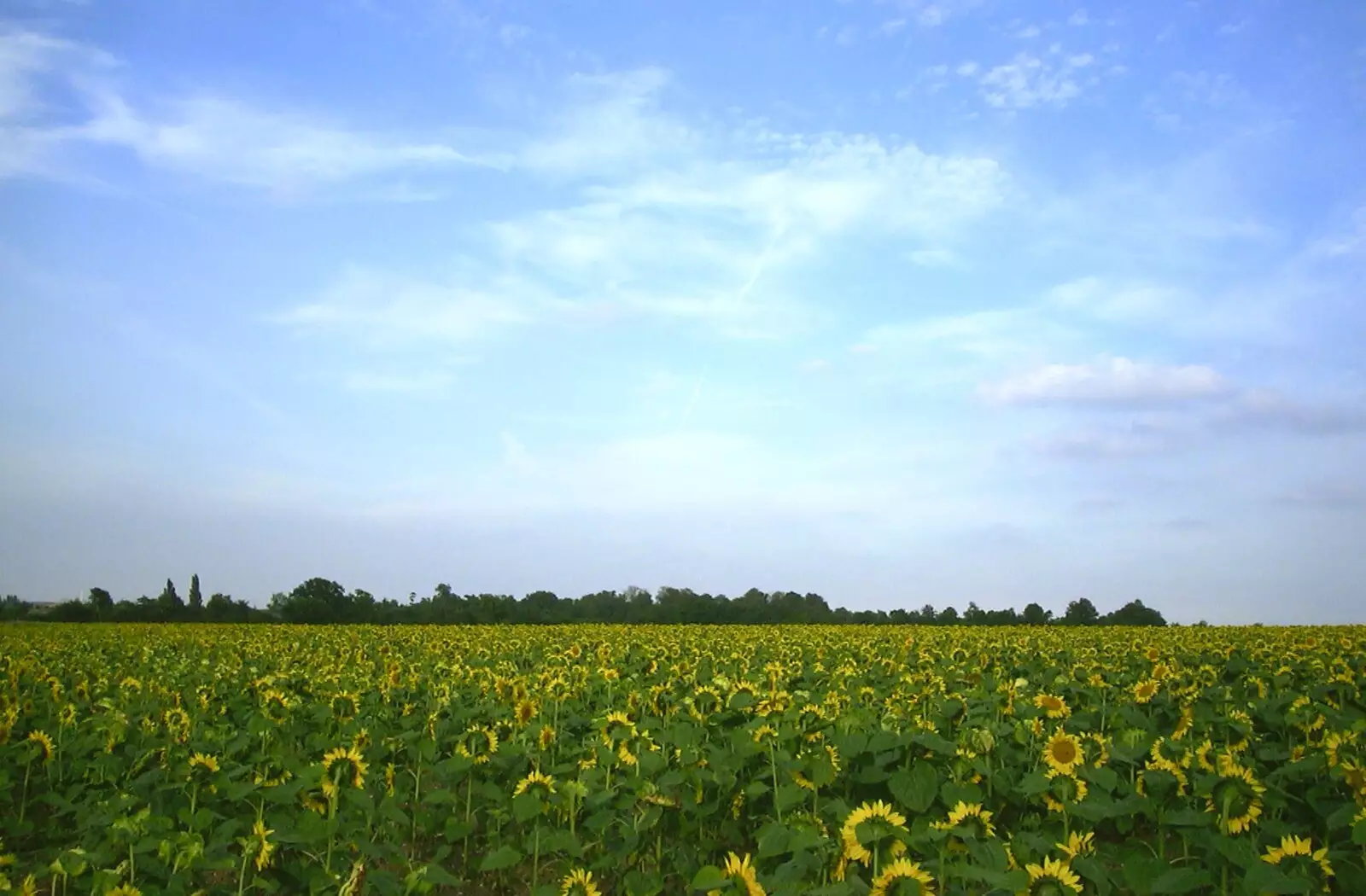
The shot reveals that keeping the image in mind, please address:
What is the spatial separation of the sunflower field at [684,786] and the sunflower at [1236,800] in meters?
0.02

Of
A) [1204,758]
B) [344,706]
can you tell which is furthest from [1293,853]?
[344,706]

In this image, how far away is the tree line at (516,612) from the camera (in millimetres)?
41903

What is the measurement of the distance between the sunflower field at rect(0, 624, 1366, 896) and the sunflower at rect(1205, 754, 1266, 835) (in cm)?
2

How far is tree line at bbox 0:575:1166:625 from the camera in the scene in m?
41.9

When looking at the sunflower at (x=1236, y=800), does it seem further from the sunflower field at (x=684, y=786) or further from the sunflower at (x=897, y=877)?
the sunflower at (x=897, y=877)

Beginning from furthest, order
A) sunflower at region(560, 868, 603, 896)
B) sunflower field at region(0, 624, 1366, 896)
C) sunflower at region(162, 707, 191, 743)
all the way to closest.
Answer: sunflower at region(162, 707, 191, 743), sunflower at region(560, 868, 603, 896), sunflower field at region(0, 624, 1366, 896)

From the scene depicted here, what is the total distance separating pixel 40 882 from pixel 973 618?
4052cm

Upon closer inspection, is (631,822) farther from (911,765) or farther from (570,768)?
(911,765)

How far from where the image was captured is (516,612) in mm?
43625

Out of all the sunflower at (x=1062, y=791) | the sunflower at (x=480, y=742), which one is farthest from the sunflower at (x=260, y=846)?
the sunflower at (x=1062, y=791)

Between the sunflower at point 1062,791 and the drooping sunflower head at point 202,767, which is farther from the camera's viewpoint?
the drooping sunflower head at point 202,767

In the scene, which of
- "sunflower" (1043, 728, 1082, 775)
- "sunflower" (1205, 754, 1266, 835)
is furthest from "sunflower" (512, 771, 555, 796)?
"sunflower" (1205, 754, 1266, 835)

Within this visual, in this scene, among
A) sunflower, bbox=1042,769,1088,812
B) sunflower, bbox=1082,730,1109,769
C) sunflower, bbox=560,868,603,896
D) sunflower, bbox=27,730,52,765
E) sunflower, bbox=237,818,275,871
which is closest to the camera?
sunflower, bbox=560,868,603,896

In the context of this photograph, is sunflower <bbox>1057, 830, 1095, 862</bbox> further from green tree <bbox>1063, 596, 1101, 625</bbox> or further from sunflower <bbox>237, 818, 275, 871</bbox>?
green tree <bbox>1063, 596, 1101, 625</bbox>
